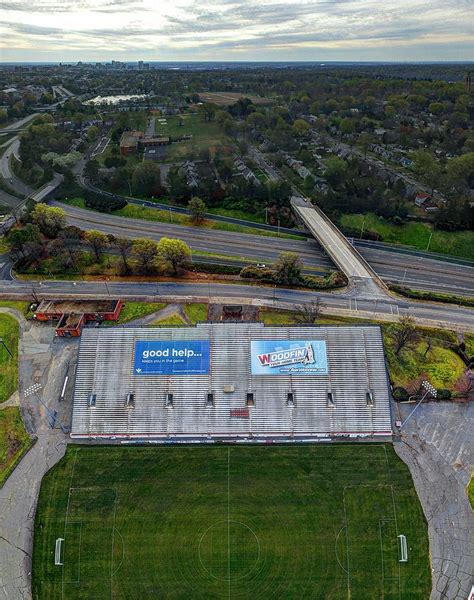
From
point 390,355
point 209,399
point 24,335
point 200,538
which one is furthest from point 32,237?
point 390,355

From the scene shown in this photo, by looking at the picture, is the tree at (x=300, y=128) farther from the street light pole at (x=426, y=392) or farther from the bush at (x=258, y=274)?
the street light pole at (x=426, y=392)

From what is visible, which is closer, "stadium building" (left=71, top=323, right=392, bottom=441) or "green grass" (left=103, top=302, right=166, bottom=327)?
"stadium building" (left=71, top=323, right=392, bottom=441)

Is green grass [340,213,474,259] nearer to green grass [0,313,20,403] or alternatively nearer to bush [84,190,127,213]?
bush [84,190,127,213]

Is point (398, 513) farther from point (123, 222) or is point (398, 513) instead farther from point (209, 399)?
point (123, 222)

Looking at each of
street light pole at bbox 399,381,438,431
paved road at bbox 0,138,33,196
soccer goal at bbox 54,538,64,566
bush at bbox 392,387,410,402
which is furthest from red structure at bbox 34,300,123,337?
paved road at bbox 0,138,33,196

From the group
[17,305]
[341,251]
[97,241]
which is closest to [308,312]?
[341,251]
